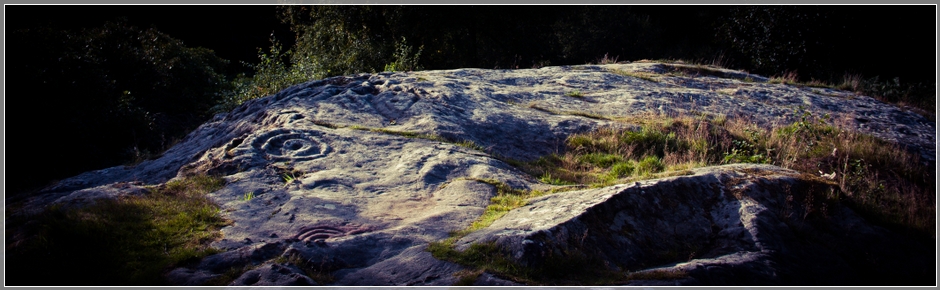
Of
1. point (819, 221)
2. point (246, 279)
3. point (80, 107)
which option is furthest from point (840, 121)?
point (80, 107)

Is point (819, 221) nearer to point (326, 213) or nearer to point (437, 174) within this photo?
point (437, 174)

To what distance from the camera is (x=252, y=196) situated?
5918mm

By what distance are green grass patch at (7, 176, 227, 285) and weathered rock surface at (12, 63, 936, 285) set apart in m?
0.24

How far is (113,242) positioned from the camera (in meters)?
4.83

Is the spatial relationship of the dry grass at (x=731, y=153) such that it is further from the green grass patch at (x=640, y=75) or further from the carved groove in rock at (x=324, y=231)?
the green grass patch at (x=640, y=75)

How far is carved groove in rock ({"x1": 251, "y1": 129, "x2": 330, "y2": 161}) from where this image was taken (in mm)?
7070

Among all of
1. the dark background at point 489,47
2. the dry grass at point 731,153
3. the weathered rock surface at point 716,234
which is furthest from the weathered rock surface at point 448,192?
the dark background at point 489,47

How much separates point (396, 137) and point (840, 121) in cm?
674

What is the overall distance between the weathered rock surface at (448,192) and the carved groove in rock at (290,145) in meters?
0.02

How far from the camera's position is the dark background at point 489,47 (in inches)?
431

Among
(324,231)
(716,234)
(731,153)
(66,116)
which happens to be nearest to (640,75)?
(731,153)

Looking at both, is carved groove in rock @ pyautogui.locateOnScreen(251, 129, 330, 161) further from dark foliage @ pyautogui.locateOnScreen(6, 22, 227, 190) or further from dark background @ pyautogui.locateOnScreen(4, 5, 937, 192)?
dark background @ pyautogui.locateOnScreen(4, 5, 937, 192)

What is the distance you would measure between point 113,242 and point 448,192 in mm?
2696

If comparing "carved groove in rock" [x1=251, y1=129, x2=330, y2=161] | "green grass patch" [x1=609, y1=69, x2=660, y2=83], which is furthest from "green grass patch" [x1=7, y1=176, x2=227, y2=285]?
"green grass patch" [x1=609, y1=69, x2=660, y2=83]
